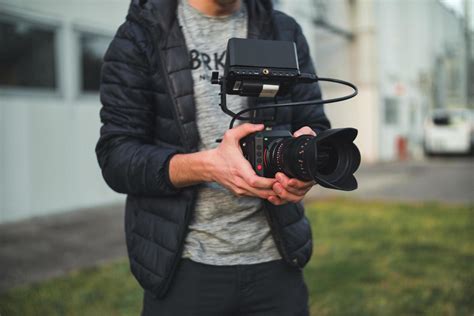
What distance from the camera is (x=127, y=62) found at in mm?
1252

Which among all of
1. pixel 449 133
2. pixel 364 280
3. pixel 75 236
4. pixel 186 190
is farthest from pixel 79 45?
pixel 449 133

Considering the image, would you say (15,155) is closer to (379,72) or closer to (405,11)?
(379,72)

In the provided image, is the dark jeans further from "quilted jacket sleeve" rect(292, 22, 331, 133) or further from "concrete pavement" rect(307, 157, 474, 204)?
"concrete pavement" rect(307, 157, 474, 204)

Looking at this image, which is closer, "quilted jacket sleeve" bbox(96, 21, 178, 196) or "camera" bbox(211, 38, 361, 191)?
"camera" bbox(211, 38, 361, 191)

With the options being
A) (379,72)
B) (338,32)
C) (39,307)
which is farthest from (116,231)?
(379,72)

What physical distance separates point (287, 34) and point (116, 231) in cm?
440

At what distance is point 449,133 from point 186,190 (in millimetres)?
15795

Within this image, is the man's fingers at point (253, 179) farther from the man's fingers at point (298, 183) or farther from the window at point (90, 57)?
the window at point (90, 57)

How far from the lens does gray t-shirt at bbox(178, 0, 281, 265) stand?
4.16 feet

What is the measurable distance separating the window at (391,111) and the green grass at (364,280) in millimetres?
11342

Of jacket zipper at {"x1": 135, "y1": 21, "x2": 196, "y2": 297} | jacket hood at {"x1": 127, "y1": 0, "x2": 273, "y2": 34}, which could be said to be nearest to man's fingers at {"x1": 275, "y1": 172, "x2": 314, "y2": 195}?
jacket zipper at {"x1": 135, "y1": 21, "x2": 196, "y2": 297}

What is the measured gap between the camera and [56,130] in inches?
246

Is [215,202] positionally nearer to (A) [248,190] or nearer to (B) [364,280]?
(A) [248,190]

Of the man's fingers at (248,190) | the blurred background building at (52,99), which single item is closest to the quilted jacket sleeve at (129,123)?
the man's fingers at (248,190)
